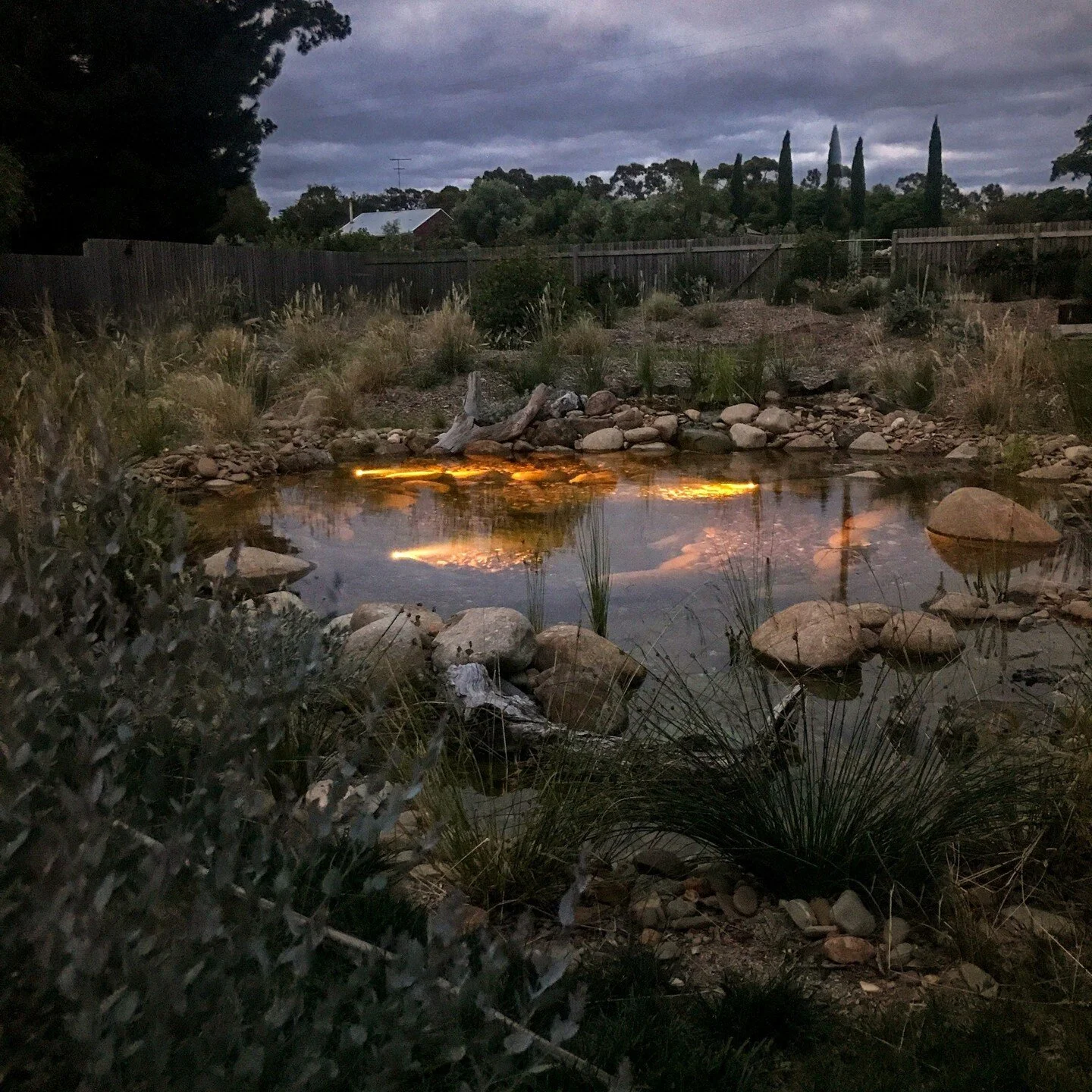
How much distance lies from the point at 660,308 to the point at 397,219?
24.9m

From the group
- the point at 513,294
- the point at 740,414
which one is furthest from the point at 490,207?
the point at 740,414

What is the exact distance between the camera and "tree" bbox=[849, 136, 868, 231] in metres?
30.7

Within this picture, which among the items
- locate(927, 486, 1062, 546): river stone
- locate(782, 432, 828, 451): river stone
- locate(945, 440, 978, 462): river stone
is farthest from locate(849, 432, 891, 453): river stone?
locate(927, 486, 1062, 546): river stone

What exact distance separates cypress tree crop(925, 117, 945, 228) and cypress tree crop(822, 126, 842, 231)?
2.37 m

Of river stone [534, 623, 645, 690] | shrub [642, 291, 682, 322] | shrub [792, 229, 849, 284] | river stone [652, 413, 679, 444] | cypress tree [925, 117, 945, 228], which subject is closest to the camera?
river stone [534, 623, 645, 690]

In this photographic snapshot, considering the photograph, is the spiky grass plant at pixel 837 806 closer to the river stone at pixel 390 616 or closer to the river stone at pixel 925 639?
the river stone at pixel 925 639

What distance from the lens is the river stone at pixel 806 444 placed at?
8.66 metres

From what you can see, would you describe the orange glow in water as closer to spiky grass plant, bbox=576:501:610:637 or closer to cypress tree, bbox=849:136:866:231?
spiky grass plant, bbox=576:501:610:637

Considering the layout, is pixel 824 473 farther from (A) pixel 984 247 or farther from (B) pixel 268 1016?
(A) pixel 984 247

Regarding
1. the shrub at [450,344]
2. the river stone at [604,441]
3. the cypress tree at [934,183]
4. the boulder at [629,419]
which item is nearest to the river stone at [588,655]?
the river stone at [604,441]

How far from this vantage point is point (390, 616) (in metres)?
3.91

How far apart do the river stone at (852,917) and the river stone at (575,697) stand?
3.17 feet

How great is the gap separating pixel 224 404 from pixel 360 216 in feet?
108

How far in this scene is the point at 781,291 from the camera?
55.8ft
